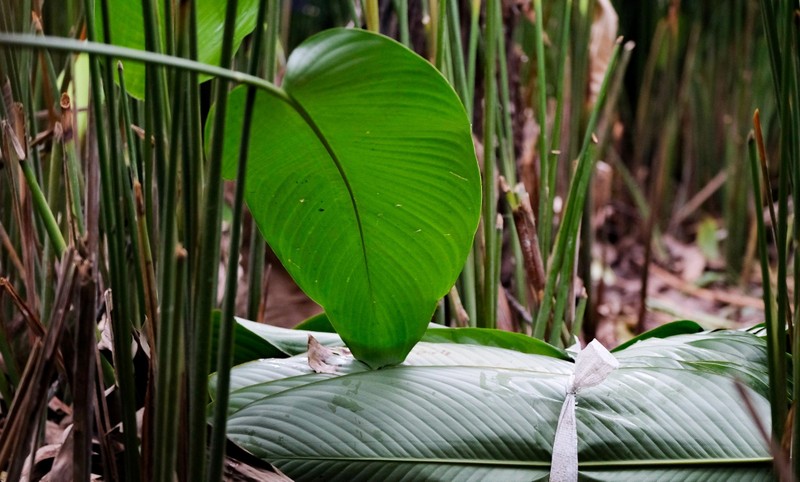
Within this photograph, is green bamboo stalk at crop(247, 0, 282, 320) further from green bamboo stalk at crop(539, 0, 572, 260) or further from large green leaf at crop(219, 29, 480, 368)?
green bamboo stalk at crop(539, 0, 572, 260)

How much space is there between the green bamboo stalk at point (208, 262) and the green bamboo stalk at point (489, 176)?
0.36 meters

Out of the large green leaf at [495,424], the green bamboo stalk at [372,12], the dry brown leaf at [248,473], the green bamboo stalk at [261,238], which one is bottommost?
the dry brown leaf at [248,473]

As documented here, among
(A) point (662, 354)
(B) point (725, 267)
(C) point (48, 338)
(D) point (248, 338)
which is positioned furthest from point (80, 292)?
(B) point (725, 267)

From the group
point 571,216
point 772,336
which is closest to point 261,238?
point 571,216

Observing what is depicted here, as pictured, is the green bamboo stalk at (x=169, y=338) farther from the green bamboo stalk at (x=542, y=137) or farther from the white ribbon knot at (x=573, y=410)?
the green bamboo stalk at (x=542, y=137)

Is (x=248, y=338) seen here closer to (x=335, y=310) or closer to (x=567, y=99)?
(x=335, y=310)

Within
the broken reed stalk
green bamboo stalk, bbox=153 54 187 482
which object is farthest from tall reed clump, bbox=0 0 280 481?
the broken reed stalk

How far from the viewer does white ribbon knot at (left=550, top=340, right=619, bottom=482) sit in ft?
1.46

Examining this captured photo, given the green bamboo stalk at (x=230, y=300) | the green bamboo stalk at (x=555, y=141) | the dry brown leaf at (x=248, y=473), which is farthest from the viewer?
the green bamboo stalk at (x=555, y=141)

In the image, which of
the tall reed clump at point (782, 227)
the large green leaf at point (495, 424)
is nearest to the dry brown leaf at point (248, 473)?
the large green leaf at point (495, 424)

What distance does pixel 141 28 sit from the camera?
20.7 inches

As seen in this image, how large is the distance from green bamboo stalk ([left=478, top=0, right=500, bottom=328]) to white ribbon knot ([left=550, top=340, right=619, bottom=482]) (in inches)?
8.1

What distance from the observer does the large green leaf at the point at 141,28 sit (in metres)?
0.52

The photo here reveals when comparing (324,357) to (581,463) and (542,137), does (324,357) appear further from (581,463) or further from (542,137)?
(542,137)
